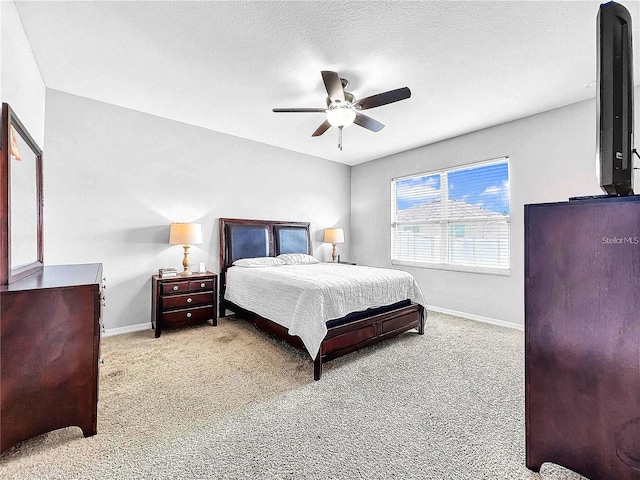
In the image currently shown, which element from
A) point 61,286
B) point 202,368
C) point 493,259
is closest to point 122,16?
point 61,286

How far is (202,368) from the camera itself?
8.30ft

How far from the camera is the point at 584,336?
1.23m

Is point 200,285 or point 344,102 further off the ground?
point 344,102

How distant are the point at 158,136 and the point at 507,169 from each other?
181 inches

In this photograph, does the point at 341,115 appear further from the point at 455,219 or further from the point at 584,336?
the point at 455,219

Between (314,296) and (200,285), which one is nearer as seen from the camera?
(314,296)

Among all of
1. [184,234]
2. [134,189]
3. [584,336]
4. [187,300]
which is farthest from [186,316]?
[584,336]

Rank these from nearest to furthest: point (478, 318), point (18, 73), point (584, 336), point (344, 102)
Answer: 1. point (584, 336)
2. point (18, 73)
3. point (344, 102)
4. point (478, 318)

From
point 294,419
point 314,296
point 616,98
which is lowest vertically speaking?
point 294,419

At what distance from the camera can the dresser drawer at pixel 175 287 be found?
11.0ft

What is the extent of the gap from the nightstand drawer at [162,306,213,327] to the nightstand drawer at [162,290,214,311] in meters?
0.06

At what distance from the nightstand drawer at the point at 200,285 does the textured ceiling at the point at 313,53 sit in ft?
6.91

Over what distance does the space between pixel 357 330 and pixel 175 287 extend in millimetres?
2229

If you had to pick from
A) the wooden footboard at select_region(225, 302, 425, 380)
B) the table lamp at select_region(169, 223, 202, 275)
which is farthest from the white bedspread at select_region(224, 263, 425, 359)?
the table lamp at select_region(169, 223, 202, 275)
